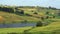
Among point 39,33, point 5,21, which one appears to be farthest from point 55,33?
point 5,21

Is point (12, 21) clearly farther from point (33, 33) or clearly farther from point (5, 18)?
point (33, 33)

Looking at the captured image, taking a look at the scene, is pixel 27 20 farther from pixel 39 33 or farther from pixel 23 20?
pixel 39 33

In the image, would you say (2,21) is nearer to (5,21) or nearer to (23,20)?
(5,21)

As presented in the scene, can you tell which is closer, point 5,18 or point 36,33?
point 36,33

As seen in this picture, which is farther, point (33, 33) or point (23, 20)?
point (23, 20)

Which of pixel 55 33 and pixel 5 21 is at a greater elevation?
pixel 55 33

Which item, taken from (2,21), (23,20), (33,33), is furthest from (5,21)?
(33,33)

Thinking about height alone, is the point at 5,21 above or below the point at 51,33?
below
